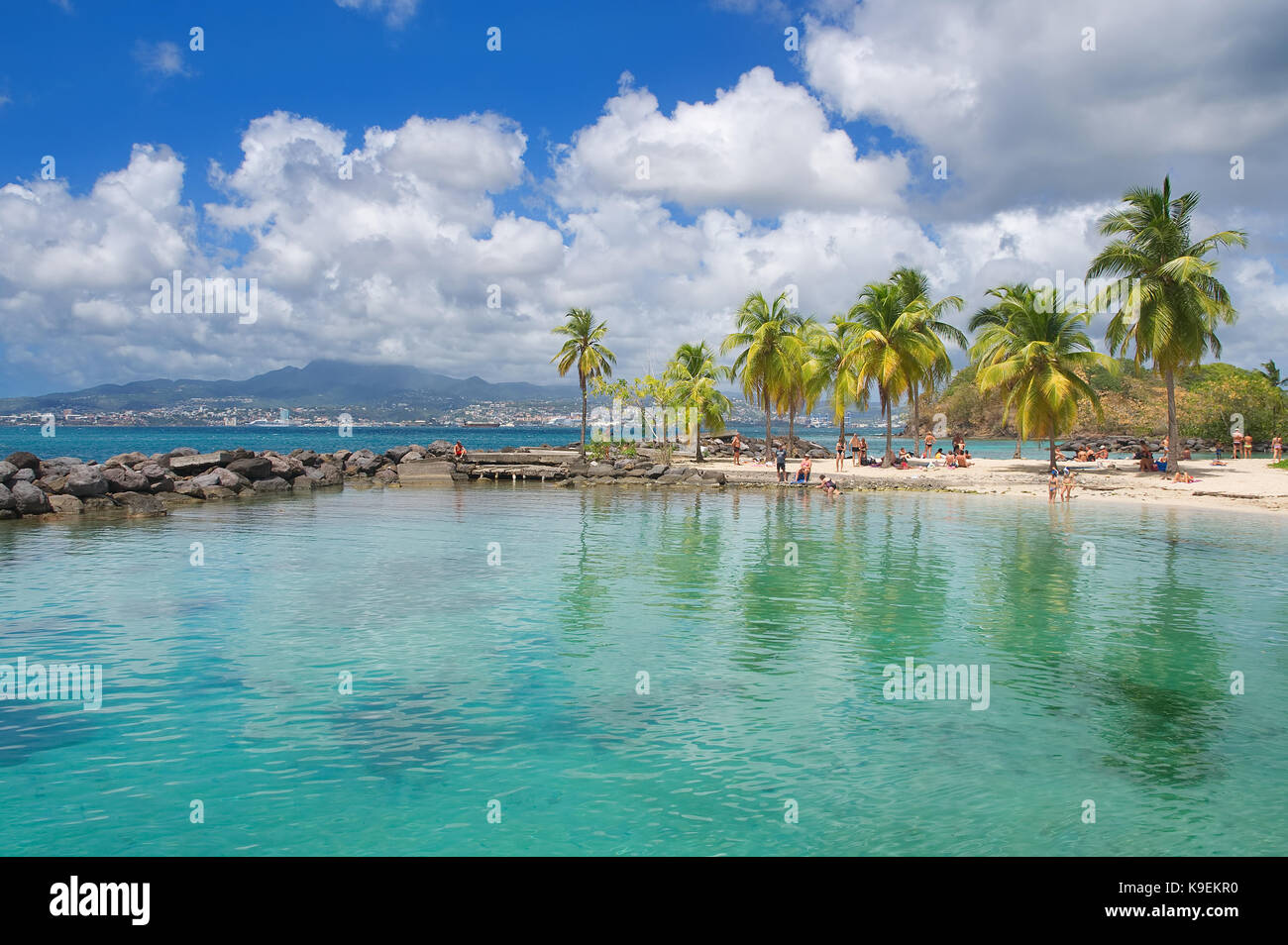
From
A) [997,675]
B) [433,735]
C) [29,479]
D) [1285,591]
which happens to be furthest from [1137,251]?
[29,479]

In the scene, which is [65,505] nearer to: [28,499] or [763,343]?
[28,499]

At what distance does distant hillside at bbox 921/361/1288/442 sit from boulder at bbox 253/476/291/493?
43.1 metres

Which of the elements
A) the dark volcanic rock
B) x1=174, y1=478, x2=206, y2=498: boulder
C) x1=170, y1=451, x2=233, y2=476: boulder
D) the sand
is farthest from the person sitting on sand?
x1=170, y1=451, x2=233, y2=476: boulder

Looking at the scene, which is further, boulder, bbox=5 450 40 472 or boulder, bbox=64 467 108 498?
boulder, bbox=5 450 40 472

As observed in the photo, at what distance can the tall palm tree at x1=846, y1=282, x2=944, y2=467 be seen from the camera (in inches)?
1978

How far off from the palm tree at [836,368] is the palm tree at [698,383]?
670cm

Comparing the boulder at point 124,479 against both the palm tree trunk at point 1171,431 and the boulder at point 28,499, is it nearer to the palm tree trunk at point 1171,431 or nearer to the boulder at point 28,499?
the boulder at point 28,499

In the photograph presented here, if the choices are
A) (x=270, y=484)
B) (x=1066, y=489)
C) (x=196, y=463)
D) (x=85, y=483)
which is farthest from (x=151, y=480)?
(x=1066, y=489)

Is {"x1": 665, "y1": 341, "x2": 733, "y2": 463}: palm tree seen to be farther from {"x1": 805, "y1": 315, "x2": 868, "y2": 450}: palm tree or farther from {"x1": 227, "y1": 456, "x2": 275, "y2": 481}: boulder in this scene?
{"x1": 227, "y1": 456, "x2": 275, "y2": 481}: boulder

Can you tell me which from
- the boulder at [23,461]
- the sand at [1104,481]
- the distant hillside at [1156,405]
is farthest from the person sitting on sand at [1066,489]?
the boulder at [23,461]

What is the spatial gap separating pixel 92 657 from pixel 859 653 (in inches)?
492

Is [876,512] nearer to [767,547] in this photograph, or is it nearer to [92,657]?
[767,547]

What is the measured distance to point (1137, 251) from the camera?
139 ft

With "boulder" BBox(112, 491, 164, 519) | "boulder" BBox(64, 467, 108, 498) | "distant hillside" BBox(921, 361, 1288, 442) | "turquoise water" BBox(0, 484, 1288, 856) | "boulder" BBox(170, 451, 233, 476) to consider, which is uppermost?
"distant hillside" BBox(921, 361, 1288, 442)
